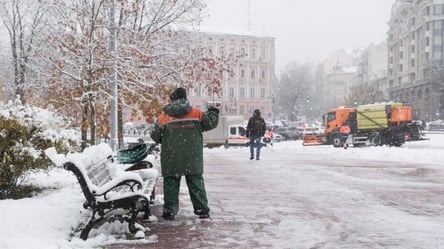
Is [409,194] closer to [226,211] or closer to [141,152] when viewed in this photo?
[226,211]

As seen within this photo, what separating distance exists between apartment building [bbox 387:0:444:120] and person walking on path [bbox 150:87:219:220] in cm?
7058

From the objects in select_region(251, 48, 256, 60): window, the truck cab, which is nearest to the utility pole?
the truck cab

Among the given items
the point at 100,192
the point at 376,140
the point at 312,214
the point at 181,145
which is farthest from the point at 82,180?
the point at 376,140

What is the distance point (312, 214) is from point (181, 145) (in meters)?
2.19

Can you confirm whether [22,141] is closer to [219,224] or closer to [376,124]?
[219,224]

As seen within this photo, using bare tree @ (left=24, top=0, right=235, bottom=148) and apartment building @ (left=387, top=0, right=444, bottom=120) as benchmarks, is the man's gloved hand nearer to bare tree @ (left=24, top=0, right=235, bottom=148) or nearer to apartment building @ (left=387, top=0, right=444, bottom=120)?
bare tree @ (left=24, top=0, right=235, bottom=148)

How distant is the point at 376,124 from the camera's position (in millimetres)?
33938

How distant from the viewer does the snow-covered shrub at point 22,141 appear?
27.3ft

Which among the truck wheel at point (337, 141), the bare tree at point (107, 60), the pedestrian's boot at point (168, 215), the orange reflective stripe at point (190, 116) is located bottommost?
the pedestrian's boot at point (168, 215)

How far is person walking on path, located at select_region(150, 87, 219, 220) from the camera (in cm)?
732

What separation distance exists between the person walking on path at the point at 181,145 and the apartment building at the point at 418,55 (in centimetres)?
7058

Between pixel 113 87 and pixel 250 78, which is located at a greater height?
pixel 250 78

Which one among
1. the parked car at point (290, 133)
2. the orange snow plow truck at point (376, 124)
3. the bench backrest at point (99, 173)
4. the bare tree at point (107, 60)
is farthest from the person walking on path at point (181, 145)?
the parked car at point (290, 133)

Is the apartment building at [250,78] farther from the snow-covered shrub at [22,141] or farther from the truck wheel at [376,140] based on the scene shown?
the snow-covered shrub at [22,141]
